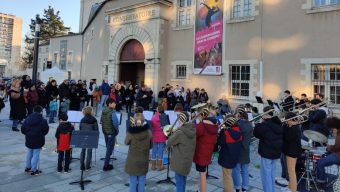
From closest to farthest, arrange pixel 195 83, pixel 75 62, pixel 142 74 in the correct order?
pixel 195 83 → pixel 142 74 → pixel 75 62

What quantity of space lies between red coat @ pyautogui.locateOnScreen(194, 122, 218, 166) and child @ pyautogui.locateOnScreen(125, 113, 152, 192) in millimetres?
1001

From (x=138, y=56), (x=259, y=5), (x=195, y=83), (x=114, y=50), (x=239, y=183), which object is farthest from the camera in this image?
(x=114, y=50)

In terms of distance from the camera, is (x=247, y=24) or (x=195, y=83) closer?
(x=247, y=24)

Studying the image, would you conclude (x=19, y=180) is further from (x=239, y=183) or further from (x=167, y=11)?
(x=167, y=11)

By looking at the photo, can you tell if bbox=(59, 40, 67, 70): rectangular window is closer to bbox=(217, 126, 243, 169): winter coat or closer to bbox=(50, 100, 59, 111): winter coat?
bbox=(50, 100, 59, 111): winter coat

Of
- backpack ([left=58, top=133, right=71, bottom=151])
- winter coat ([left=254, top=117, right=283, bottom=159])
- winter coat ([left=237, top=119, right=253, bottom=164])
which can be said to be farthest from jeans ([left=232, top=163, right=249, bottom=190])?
backpack ([left=58, top=133, right=71, bottom=151])

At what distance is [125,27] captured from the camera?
20.0 meters

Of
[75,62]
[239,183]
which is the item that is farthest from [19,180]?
[75,62]

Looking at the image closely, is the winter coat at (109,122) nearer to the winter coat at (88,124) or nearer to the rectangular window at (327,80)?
the winter coat at (88,124)

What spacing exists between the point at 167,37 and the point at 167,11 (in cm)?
171

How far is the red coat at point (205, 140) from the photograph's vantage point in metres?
5.03

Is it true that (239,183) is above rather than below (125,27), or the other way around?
below

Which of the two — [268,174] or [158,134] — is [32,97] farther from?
[268,174]

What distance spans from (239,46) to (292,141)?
9.99 meters
